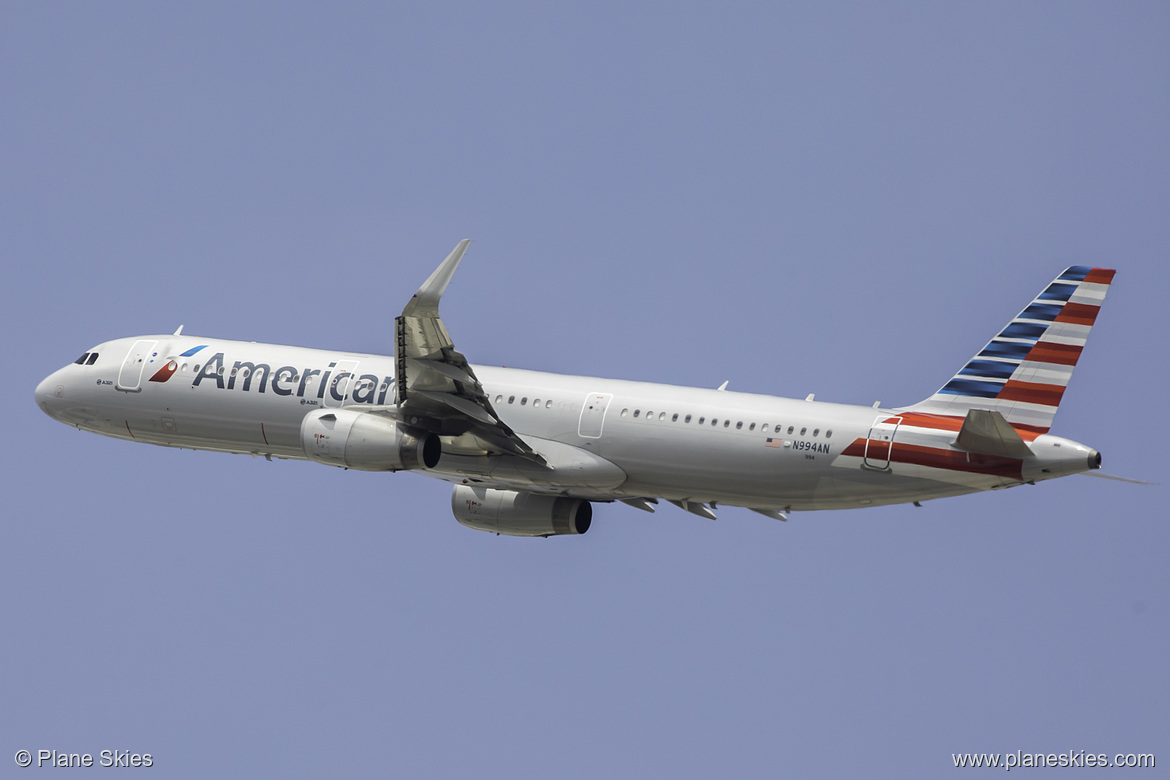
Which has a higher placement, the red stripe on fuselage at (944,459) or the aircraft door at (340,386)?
the aircraft door at (340,386)

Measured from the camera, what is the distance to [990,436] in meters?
33.4

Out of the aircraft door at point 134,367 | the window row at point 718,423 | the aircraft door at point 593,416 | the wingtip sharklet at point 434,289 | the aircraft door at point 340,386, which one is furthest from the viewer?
the aircraft door at point 134,367

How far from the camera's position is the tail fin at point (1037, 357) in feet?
112

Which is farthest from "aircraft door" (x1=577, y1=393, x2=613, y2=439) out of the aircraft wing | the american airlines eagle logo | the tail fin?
the american airlines eagle logo

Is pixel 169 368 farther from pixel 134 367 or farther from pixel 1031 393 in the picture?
pixel 1031 393

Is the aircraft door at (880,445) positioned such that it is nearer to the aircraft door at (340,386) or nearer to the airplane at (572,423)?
the airplane at (572,423)

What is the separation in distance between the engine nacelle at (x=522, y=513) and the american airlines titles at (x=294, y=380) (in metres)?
4.77

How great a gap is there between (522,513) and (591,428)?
5122 millimetres

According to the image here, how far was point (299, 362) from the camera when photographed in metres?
41.0

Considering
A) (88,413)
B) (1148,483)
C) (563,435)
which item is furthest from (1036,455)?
(88,413)

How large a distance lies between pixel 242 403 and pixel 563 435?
29.5 ft

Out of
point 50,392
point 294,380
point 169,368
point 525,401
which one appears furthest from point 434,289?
point 50,392

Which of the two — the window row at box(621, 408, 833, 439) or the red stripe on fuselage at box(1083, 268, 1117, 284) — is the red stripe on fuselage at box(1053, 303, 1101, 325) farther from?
the window row at box(621, 408, 833, 439)

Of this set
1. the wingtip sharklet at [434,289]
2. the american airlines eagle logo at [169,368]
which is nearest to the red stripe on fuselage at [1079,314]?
the wingtip sharklet at [434,289]
